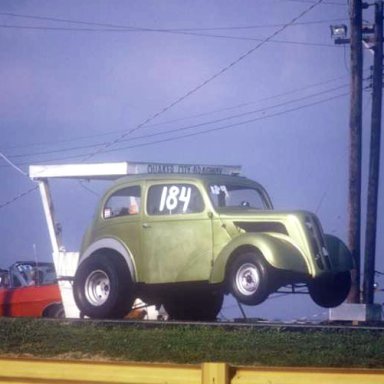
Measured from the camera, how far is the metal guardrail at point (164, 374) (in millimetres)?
5008

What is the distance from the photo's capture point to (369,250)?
65.1ft

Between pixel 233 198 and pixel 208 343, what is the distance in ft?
10.4

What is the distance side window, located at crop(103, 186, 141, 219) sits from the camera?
1147cm

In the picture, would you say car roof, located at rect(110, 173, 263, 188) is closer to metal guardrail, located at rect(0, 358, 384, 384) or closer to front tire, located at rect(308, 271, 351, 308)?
front tire, located at rect(308, 271, 351, 308)

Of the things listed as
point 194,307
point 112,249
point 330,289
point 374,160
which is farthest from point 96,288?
point 374,160

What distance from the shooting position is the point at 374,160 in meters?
20.5

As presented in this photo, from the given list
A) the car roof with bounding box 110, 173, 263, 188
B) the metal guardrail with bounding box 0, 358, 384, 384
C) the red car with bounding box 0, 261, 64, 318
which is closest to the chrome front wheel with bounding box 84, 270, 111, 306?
the car roof with bounding box 110, 173, 263, 188

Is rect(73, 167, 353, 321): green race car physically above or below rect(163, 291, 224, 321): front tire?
above

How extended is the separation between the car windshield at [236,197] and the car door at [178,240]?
0.85 feet

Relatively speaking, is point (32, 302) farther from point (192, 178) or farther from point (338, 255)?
point (338, 255)

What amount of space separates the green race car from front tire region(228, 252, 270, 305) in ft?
0.04

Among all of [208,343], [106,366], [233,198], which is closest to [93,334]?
[208,343]

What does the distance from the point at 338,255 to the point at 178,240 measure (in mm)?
1942

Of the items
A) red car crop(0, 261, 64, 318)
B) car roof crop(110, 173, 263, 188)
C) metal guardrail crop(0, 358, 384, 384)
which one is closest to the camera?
metal guardrail crop(0, 358, 384, 384)
